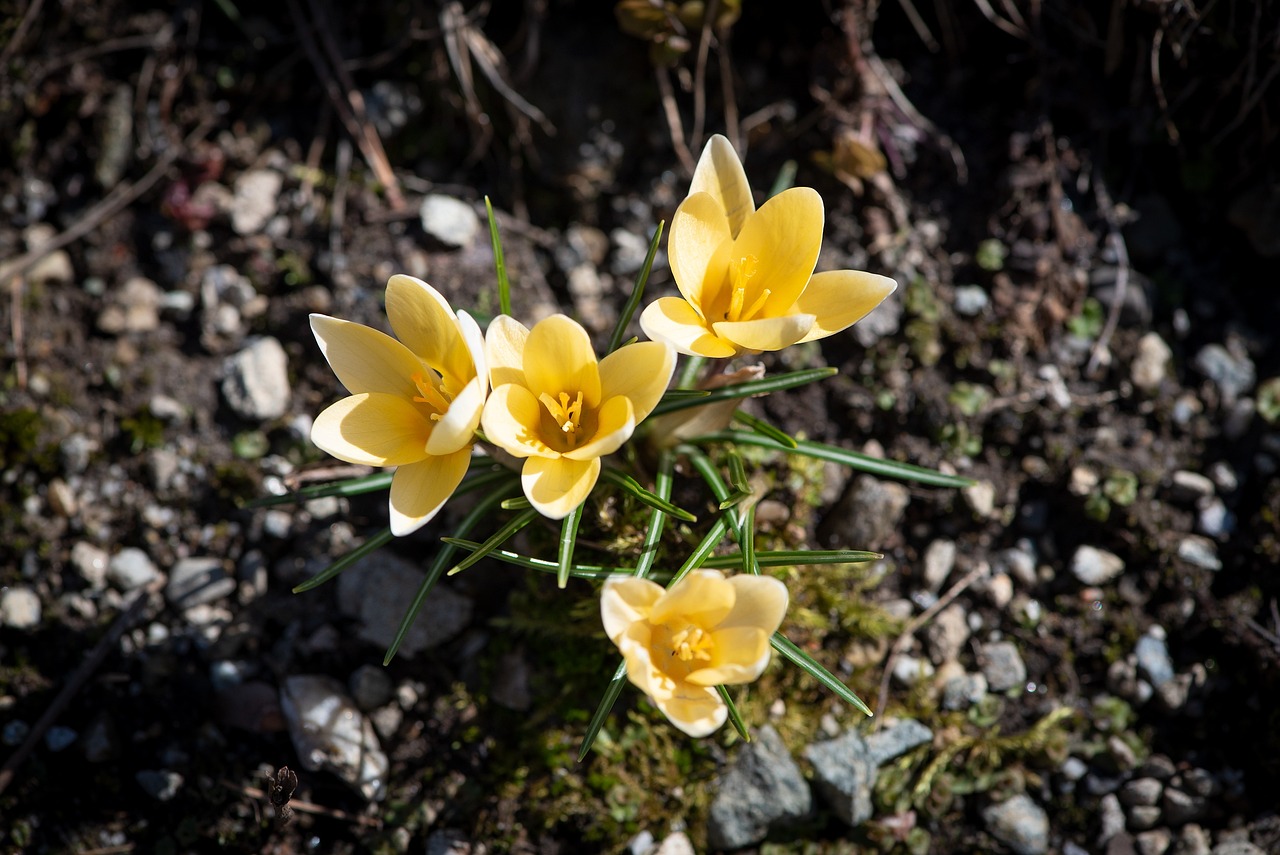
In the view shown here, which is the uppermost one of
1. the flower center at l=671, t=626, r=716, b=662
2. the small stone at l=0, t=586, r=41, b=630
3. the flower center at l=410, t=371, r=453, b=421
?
the flower center at l=410, t=371, r=453, b=421

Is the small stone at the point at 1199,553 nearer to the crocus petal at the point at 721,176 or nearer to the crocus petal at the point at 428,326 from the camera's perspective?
the crocus petal at the point at 721,176

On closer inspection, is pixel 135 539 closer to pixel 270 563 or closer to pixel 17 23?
pixel 270 563

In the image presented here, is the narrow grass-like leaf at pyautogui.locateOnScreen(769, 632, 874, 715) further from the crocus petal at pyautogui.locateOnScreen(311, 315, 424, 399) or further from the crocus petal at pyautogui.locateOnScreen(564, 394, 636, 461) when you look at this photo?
the crocus petal at pyautogui.locateOnScreen(311, 315, 424, 399)

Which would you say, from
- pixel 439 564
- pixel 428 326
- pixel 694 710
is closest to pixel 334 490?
pixel 439 564

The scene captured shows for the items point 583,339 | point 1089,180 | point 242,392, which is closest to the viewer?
point 583,339

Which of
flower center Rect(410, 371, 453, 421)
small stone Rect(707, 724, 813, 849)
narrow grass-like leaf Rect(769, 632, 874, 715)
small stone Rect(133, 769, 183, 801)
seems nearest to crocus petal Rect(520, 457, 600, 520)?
flower center Rect(410, 371, 453, 421)

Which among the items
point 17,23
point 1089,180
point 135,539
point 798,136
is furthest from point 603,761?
point 17,23
